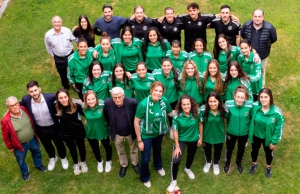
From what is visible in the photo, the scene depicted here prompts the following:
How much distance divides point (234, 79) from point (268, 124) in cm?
115

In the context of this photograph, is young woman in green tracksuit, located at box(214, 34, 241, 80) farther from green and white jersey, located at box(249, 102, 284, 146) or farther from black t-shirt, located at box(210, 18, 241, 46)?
green and white jersey, located at box(249, 102, 284, 146)

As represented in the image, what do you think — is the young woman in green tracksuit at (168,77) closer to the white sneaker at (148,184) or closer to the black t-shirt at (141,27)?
the white sneaker at (148,184)

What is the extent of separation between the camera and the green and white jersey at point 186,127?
6.10m

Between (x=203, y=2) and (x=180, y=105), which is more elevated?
(x=203, y=2)

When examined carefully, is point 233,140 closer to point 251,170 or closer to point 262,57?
point 251,170

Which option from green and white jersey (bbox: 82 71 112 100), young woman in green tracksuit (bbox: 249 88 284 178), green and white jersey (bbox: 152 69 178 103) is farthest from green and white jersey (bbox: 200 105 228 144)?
green and white jersey (bbox: 82 71 112 100)

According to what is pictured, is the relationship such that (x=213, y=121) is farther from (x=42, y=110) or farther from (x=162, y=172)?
(x=42, y=110)

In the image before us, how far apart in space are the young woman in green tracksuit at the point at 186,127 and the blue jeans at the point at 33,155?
2646 mm

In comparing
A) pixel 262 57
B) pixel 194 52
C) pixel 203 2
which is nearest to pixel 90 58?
pixel 194 52

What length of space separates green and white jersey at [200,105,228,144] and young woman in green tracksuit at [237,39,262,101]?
53.8 inches

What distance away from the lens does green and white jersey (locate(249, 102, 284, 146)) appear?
237 inches

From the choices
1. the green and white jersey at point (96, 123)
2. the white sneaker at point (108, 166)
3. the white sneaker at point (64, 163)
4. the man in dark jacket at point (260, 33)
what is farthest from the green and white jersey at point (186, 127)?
the man in dark jacket at point (260, 33)

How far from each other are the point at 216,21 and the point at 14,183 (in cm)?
563

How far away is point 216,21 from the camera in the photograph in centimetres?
844
